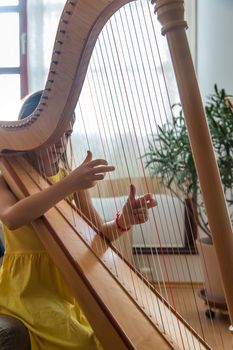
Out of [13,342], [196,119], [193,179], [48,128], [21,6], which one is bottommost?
[13,342]

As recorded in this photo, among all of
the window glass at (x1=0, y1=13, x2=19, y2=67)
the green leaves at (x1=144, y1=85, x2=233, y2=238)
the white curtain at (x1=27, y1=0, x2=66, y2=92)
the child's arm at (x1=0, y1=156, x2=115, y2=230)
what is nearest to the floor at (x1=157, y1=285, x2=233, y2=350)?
the green leaves at (x1=144, y1=85, x2=233, y2=238)

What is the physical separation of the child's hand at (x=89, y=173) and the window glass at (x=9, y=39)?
1.96 m

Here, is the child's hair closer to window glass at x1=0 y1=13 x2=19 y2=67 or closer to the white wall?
the white wall

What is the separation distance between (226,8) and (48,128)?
5.63ft

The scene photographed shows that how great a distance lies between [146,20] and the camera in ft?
2.21

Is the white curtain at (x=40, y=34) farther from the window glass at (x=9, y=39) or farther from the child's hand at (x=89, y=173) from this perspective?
the child's hand at (x=89, y=173)

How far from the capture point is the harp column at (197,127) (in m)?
0.51

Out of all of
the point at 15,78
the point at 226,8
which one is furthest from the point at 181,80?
the point at 15,78

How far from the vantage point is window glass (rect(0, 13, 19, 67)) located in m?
2.65

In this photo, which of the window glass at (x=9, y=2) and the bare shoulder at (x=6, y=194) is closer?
the bare shoulder at (x=6, y=194)

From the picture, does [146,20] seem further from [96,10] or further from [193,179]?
[193,179]

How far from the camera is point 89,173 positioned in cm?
89

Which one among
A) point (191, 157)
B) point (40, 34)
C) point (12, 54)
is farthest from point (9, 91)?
point (191, 157)

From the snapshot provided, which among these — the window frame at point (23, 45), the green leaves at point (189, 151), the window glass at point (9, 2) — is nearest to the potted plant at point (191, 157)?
the green leaves at point (189, 151)
